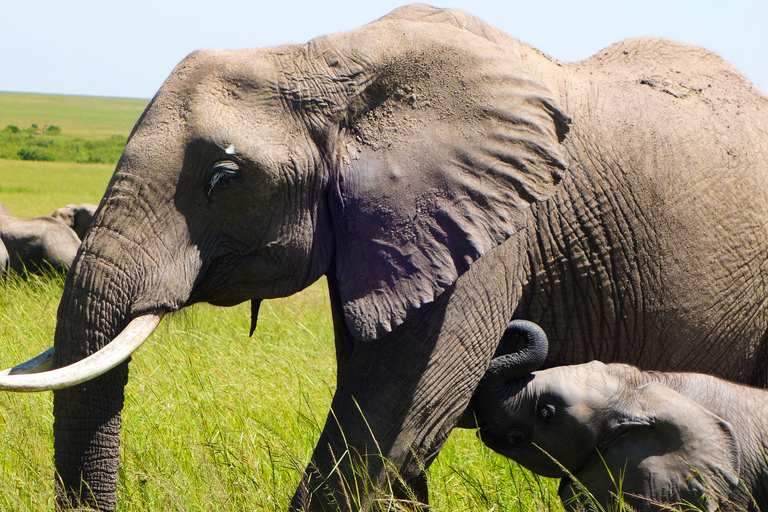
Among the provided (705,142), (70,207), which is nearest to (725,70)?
(705,142)

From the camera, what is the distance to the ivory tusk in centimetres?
265

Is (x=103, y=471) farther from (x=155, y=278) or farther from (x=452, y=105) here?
(x=452, y=105)

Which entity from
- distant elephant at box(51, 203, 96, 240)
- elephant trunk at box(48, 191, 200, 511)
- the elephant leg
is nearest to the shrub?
distant elephant at box(51, 203, 96, 240)

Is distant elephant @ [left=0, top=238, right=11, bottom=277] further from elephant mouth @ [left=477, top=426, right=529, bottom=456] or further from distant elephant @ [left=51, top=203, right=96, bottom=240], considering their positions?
elephant mouth @ [left=477, top=426, right=529, bottom=456]

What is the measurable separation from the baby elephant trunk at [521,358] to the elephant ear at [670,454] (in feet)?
1.24

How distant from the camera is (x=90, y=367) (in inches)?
106

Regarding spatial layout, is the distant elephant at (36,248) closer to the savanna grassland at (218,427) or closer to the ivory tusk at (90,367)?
the savanna grassland at (218,427)

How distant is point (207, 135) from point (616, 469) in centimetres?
185

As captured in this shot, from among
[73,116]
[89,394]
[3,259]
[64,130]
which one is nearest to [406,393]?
[89,394]

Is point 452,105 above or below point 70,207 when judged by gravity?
above

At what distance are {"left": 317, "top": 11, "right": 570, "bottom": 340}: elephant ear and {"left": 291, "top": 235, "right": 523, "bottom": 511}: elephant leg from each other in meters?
0.13

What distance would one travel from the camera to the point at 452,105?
9.93 ft

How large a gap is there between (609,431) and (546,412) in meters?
0.23

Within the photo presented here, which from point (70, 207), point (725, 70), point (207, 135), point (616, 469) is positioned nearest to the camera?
point (207, 135)
